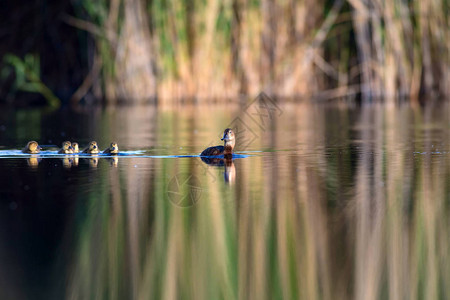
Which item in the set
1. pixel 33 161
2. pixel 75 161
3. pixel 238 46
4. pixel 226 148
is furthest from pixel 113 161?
pixel 238 46

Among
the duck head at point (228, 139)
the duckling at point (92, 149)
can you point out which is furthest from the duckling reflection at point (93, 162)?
the duck head at point (228, 139)

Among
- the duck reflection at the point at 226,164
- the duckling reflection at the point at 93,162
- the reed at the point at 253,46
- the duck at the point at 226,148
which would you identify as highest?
the reed at the point at 253,46

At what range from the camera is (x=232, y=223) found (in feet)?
13.2

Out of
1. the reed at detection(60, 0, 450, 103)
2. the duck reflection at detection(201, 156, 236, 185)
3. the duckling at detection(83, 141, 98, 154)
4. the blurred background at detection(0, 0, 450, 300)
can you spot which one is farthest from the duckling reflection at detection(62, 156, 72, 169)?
the reed at detection(60, 0, 450, 103)

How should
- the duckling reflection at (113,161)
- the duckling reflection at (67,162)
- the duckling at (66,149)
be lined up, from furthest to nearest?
the duckling at (66,149), the duckling reflection at (113,161), the duckling reflection at (67,162)

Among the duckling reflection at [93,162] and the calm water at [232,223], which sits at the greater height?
the duckling reflection at [93,162]

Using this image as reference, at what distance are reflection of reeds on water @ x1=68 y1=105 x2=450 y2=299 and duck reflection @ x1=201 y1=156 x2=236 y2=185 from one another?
0.07 meters

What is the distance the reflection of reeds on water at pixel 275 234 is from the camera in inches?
120

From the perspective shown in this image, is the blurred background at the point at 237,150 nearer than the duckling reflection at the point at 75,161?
Yes

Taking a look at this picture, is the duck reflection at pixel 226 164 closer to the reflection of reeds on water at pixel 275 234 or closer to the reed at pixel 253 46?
the reflection of reeds on water at pixel 275 234

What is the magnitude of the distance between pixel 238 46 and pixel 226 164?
9521 mm

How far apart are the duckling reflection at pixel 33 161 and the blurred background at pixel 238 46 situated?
24.9 feet

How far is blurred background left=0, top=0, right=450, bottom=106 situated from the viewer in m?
15.1

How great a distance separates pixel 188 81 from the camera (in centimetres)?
1573
